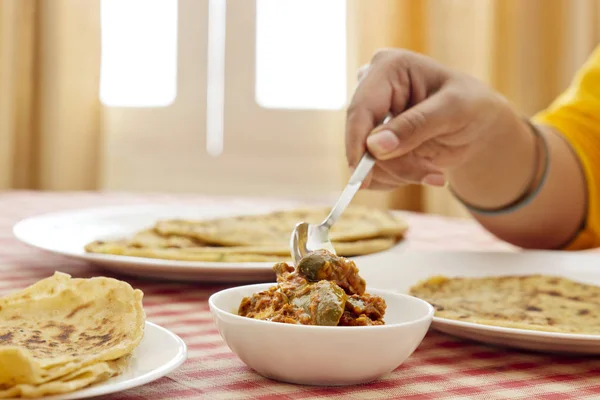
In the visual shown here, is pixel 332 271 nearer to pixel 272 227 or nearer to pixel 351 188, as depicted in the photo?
pixel 351 188

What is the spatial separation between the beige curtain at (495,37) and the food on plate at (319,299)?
7.71 feet

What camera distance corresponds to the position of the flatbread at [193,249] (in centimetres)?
112

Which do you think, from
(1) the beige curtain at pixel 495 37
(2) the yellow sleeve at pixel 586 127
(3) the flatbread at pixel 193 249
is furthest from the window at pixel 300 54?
(3) the flatbread at pixel 193 249

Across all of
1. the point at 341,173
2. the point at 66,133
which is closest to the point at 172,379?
the point at 341,173

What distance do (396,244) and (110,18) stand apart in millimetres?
2634

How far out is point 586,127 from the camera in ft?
5.75

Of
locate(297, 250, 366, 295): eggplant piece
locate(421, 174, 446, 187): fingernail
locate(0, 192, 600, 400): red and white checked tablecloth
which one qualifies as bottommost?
locate(0, 192, 600, 400): red and white checked tablecloth

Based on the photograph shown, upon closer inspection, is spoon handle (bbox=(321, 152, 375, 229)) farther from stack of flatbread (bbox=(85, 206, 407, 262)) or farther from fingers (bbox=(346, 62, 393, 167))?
stack of flatbread (bbox=(85, 206, 407, 262))

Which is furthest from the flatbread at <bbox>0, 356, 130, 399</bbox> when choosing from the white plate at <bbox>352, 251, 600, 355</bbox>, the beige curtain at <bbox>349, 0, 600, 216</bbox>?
the beige curtain at <bbox>349, 0, 600, 216</bbox>

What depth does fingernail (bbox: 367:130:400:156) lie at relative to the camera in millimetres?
1084

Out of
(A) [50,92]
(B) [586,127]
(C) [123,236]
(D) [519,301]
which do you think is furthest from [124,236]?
(A) [50,92]

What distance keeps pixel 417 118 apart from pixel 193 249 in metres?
0.38

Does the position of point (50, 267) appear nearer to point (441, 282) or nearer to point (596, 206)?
point (441, 282)

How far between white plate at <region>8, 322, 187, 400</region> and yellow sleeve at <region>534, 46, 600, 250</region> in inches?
47.4
